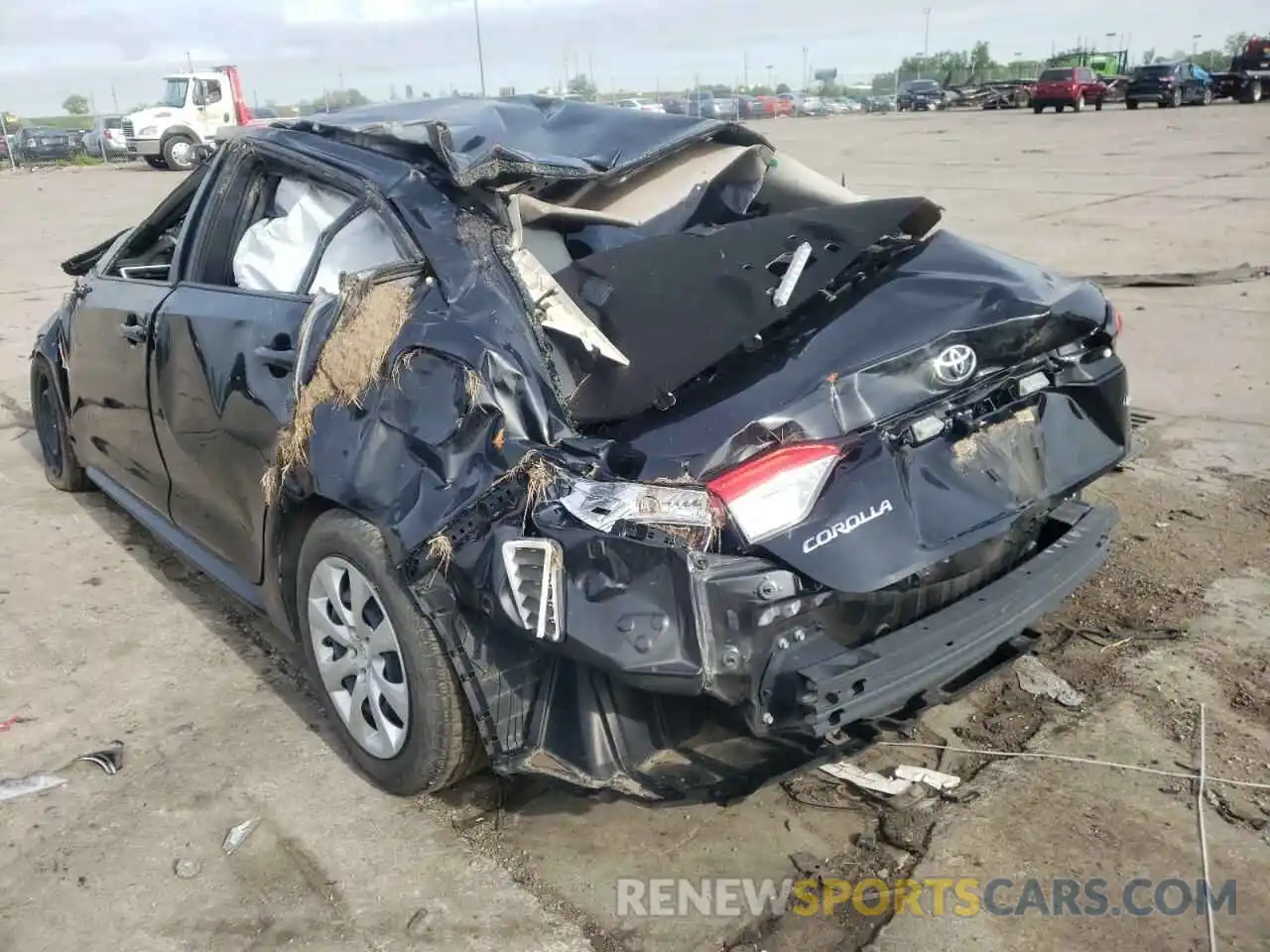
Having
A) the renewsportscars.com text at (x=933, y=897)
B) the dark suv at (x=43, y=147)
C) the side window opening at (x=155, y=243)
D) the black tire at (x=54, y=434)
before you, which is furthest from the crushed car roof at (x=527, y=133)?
the dark suv at (x=43, y=147)

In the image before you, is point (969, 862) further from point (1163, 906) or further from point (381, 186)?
point (381, 186)

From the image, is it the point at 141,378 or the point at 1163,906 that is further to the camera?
the point at 141,378

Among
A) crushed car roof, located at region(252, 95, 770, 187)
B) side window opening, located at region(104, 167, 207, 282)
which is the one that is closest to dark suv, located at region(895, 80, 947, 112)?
side window opening, located at region(104, 167, 207, 282)

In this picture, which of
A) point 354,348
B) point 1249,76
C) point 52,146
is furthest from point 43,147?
point 1249,76

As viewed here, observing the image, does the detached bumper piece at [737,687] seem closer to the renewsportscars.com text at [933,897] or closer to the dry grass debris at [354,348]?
the renewsportscars.com text at [933,897]

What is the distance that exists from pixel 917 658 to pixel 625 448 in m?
0.82

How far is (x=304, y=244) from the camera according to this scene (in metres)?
3.34

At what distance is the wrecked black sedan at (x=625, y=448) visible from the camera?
7.57 ft

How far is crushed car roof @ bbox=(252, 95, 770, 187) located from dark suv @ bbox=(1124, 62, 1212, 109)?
4139 cm

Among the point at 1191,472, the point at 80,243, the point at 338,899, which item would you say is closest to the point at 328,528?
the point at 338,899

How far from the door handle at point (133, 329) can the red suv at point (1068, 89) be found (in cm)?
4063

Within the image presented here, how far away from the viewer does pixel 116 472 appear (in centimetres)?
456

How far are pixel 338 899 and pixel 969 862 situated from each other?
1561 mm

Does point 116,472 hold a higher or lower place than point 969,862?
higher
